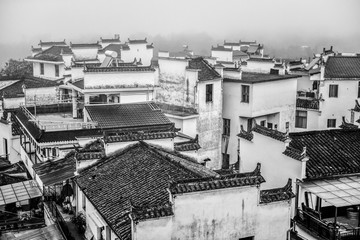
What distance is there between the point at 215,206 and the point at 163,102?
2705 cm

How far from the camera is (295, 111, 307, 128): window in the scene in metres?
44.2

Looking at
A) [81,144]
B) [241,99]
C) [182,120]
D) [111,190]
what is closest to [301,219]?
[111,190]

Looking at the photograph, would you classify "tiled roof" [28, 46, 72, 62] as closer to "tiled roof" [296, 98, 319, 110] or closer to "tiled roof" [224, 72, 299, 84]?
"tiled roof" [224, 72, 299, 84]

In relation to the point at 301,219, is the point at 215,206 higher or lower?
higher

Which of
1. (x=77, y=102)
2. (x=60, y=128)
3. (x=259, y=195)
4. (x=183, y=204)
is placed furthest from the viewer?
(x=77, y=102)

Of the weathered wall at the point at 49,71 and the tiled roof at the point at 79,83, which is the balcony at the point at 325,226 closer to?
the tiled roof at the point at 79,83

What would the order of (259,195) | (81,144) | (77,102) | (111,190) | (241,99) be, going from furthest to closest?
(241,99) → (77,102) → (81,144) → (111,190) → (259,195)

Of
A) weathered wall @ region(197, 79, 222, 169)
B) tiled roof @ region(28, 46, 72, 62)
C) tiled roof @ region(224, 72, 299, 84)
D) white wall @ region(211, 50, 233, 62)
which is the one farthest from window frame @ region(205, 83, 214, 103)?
tiled roof @ region(28, 46, 72, 62)

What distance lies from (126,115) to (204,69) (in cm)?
1044

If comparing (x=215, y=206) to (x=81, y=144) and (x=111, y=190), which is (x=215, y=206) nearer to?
(x=111, y=190)

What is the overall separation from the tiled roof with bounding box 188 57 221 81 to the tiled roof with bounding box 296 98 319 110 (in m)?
8.47

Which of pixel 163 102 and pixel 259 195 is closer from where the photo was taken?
pixel 259 195

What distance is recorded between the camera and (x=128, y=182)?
17.4 metres

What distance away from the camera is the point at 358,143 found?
23031 millimetres
